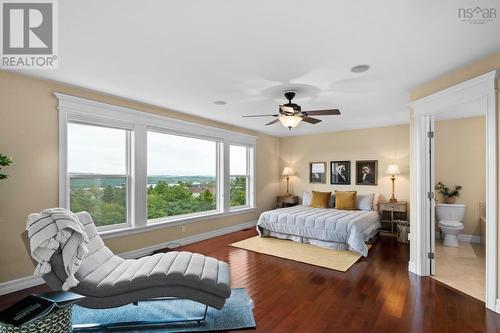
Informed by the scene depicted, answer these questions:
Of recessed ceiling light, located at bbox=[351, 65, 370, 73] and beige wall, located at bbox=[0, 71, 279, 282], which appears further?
beige wall, located at bbox=[0, 71, 279, 282]

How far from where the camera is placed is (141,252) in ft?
14.4

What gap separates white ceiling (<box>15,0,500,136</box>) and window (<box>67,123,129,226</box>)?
0.73m

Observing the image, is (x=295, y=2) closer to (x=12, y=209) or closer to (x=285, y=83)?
(x=285, y=83)

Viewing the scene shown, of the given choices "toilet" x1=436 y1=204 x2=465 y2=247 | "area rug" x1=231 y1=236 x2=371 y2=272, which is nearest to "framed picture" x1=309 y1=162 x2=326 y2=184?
"area rug" x1=231 y1=236 x2=371 y2=272

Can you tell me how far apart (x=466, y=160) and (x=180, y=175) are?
226 inches

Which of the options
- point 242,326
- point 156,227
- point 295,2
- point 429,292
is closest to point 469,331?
point 429,292

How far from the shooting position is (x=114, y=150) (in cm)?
421

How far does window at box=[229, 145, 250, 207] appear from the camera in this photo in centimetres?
648

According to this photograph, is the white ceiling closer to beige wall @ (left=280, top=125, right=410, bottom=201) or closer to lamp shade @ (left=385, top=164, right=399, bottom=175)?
lamp shade @ (left=385, top=164, right=399, bottom=175)

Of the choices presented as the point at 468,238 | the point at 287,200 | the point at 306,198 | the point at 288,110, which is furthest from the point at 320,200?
the point at 288,110

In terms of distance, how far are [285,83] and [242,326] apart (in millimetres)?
2781

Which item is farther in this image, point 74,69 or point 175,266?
point 74,69

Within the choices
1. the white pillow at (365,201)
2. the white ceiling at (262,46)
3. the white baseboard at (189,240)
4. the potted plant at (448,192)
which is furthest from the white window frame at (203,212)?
the potted plant at (448,192)

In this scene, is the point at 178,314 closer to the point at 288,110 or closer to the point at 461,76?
the point at 288,110
